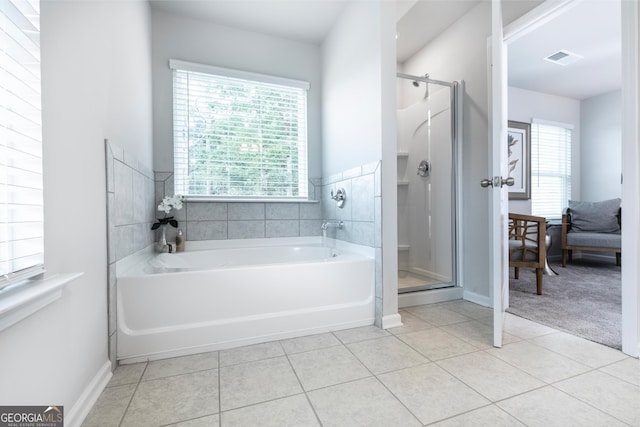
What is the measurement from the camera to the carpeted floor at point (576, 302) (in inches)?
74.4

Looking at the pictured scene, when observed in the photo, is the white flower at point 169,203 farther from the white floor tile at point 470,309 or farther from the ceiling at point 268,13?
the white floor tile at point 470,309

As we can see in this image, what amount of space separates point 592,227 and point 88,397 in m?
5.45

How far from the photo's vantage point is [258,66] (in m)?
2.83

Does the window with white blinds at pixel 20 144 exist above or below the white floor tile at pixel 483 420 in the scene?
above

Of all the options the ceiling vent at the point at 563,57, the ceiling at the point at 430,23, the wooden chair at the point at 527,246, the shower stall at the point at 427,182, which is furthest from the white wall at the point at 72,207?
the ceiling vent at the point at 563,57

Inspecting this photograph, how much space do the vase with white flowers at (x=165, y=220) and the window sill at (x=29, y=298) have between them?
1.38 m

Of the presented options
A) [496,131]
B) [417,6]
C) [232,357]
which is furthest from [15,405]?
[417,6]

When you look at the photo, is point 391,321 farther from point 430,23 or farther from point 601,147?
point 601,147

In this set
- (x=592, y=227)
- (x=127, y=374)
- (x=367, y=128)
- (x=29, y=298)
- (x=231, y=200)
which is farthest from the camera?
(x=592, y=227)

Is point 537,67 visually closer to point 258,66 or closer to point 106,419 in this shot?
point 258,66

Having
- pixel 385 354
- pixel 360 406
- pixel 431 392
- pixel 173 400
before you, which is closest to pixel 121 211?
pixel 173 400

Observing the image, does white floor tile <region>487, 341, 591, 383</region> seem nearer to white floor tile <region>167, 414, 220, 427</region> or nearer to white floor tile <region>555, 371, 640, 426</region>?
white floor tile <region>555, 371, 640, 426</region>

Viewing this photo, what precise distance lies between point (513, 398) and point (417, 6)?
291 cm

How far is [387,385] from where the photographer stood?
4.28 feet
